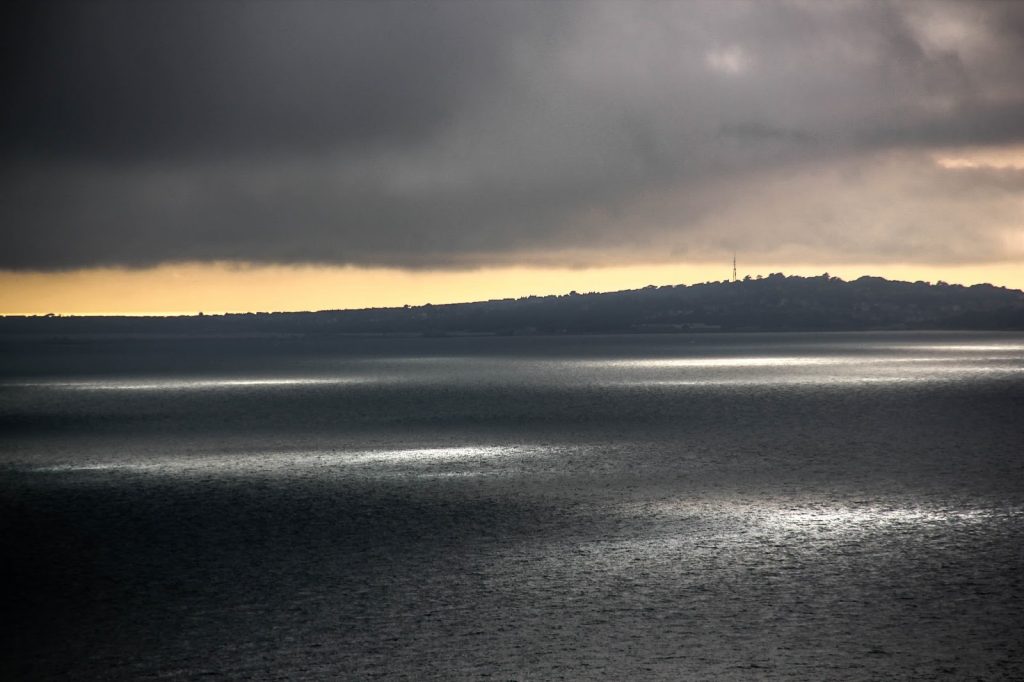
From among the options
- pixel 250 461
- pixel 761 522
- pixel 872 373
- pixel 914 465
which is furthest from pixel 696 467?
pixel 872 373

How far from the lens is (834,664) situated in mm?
19328

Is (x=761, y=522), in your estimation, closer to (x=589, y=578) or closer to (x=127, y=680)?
(x=589, y=578)

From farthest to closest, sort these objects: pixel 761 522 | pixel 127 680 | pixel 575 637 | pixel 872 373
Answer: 1. pixel 872 373
2. pixel 761 522
3. pixel 575 637
4. pixel 127 680

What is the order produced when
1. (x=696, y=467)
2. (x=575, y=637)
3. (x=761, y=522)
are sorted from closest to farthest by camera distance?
(x=575, y=637) → (x=761, y=522) → (x=696, y=467)

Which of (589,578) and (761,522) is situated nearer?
(589,578)

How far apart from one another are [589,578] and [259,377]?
491 ft

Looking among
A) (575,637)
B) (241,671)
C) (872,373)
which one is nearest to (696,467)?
(575,637)

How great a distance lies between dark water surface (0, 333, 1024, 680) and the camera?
66.4 feet

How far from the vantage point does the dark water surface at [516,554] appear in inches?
797

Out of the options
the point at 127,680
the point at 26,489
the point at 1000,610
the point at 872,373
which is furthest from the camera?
the point at 872,373

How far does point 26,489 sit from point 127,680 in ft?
94.8

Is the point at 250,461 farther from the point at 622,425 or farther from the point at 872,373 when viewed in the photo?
the point at 872,373

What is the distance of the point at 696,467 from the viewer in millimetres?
50219

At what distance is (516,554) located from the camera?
29.2 meters
